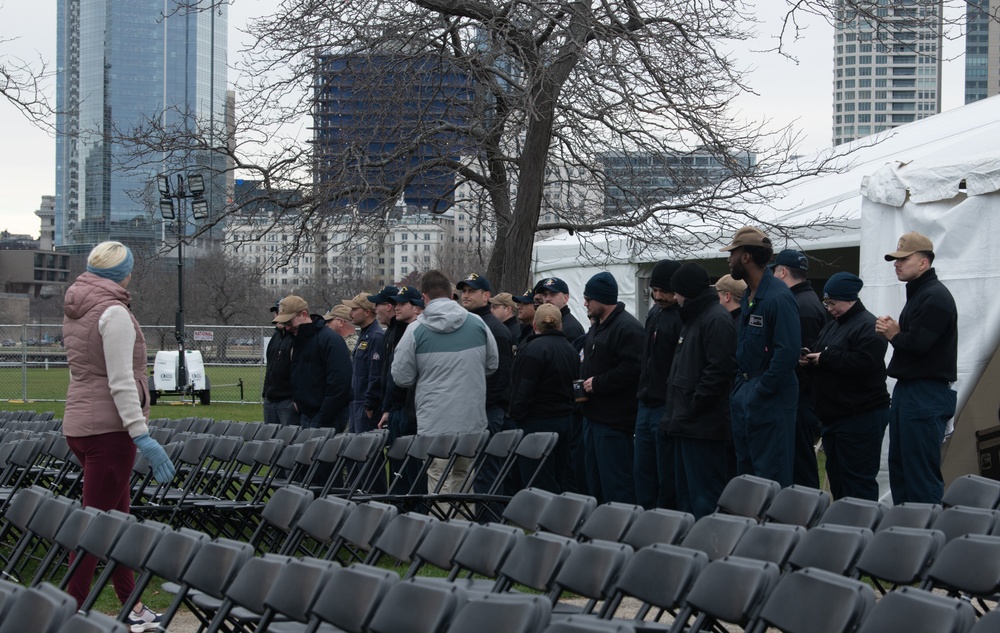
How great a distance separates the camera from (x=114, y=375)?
16.4 feet

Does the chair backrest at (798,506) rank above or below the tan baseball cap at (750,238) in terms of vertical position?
below

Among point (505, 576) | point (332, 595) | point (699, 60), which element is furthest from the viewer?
point (699, 60)

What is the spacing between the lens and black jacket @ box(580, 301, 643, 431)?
7387 millimetres

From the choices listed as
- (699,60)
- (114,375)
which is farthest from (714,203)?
(114,375)

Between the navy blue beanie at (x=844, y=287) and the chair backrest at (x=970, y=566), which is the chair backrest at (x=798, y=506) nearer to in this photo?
the chair backrest at (x=970, y=566)

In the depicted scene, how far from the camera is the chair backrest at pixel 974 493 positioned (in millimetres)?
5070

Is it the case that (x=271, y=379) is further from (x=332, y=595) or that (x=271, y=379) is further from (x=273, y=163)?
(x=332, y=595)

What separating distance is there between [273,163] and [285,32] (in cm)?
137

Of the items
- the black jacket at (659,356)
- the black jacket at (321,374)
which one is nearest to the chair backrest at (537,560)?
the black jacket at (659,356)

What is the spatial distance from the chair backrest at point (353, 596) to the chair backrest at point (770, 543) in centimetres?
144

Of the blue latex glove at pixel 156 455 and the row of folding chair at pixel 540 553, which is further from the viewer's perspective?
the blue latex glove at pixel 156 455

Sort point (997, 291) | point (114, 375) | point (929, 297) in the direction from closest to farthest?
point (114, 375), point (929, 297), point (997, 291)

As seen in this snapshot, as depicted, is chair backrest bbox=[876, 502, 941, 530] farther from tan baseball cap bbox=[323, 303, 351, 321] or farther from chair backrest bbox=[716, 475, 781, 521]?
tan baseball cap bbox=[323, 303, 351, 321]

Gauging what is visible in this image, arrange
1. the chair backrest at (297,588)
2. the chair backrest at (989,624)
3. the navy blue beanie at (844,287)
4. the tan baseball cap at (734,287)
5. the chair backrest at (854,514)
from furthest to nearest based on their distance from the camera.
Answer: the tan baseball cap at (734,287), the navy blue beanie at (844,287), the chair backrest at (854,514), the chair backrest at (297,588), the chair backrest at (989,624)
